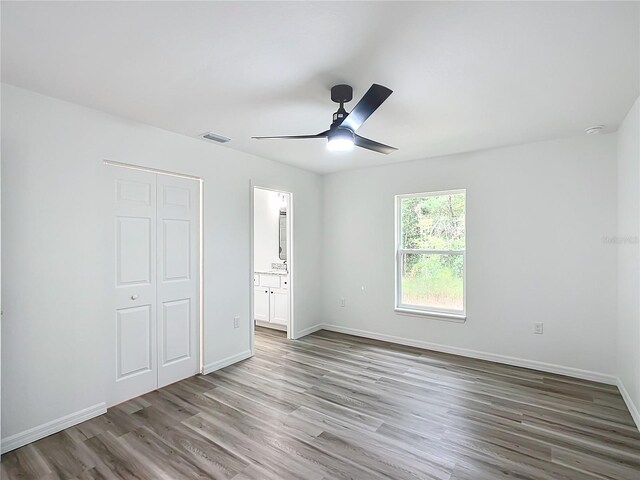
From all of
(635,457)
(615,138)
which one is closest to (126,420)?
(635,457)

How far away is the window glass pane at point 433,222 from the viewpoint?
425 centimetres

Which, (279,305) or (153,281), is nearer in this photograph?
(153,281)

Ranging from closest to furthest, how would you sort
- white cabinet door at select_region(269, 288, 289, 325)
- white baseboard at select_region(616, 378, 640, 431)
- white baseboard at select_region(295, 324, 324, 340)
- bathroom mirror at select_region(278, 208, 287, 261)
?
1. white baseboard at select_region(616, 378, 640, 431)
2. white baseboard at select_region(295, 324, 324, 340)
3. white cabinet door at select_region(269, 288, 289, 325)
4. bathroom mirror at select_region(278, 208, 287, 261)

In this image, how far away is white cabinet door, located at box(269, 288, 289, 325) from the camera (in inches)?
202

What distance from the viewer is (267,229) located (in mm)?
5785

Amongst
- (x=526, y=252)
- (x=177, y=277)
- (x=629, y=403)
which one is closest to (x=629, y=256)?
(x=526, y=252)

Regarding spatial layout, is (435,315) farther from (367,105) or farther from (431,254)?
(367,105)

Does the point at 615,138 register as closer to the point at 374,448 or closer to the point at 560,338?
the point at 560,338

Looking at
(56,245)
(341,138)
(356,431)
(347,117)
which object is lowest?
(356,431)

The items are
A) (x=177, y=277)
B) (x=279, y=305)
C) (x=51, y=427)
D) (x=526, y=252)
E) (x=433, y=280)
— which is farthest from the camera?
(x=279, y=305)

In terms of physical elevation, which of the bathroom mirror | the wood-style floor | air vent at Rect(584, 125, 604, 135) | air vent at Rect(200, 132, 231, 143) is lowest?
the wood-style floor

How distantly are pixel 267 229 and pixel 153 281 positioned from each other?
9.01 feet

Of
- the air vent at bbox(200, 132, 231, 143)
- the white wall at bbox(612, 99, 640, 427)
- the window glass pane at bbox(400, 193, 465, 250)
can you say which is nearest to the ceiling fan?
the air vent at bbox(200, 132, 231, 143)

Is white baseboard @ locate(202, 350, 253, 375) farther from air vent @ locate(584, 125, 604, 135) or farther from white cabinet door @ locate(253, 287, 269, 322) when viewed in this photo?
air vent @ locate(584, 125, 604, 135)
